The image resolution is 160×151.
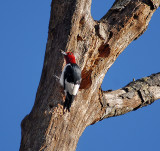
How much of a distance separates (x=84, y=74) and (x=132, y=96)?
0.88 meters

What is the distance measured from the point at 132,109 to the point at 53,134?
1557 mm

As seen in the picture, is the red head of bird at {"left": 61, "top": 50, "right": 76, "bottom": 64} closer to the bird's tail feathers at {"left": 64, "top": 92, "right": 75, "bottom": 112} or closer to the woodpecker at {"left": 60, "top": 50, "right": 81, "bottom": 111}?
the woodpecker at {"left": 60, "top": 50, "right": 81, "bottom": 111}

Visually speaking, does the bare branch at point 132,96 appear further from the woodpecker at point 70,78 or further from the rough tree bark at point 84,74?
the woodpecker at point 70,78

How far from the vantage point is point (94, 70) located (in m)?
4.04

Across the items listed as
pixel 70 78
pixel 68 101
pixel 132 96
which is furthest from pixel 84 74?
pixel 132 96

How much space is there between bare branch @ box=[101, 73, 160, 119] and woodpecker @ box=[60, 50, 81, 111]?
1.99 feet

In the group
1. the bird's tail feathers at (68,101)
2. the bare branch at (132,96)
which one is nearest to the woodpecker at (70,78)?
the bird's tail feathers at (68,101)

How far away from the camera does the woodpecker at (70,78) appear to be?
3.59 meters

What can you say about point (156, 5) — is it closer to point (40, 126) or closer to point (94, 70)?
point (94, 70)

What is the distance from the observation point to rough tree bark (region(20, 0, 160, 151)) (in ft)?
11.5

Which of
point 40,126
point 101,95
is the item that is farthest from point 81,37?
point 40,126

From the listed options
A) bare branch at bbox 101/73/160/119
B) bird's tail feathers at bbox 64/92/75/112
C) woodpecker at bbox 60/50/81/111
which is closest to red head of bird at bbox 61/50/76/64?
woodpecker at bbox 60/50/81/111

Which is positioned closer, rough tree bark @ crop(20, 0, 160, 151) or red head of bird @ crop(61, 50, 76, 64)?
rough tree bark @ crop(20, 0, 160, 151)

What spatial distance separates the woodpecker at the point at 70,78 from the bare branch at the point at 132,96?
0.61m
